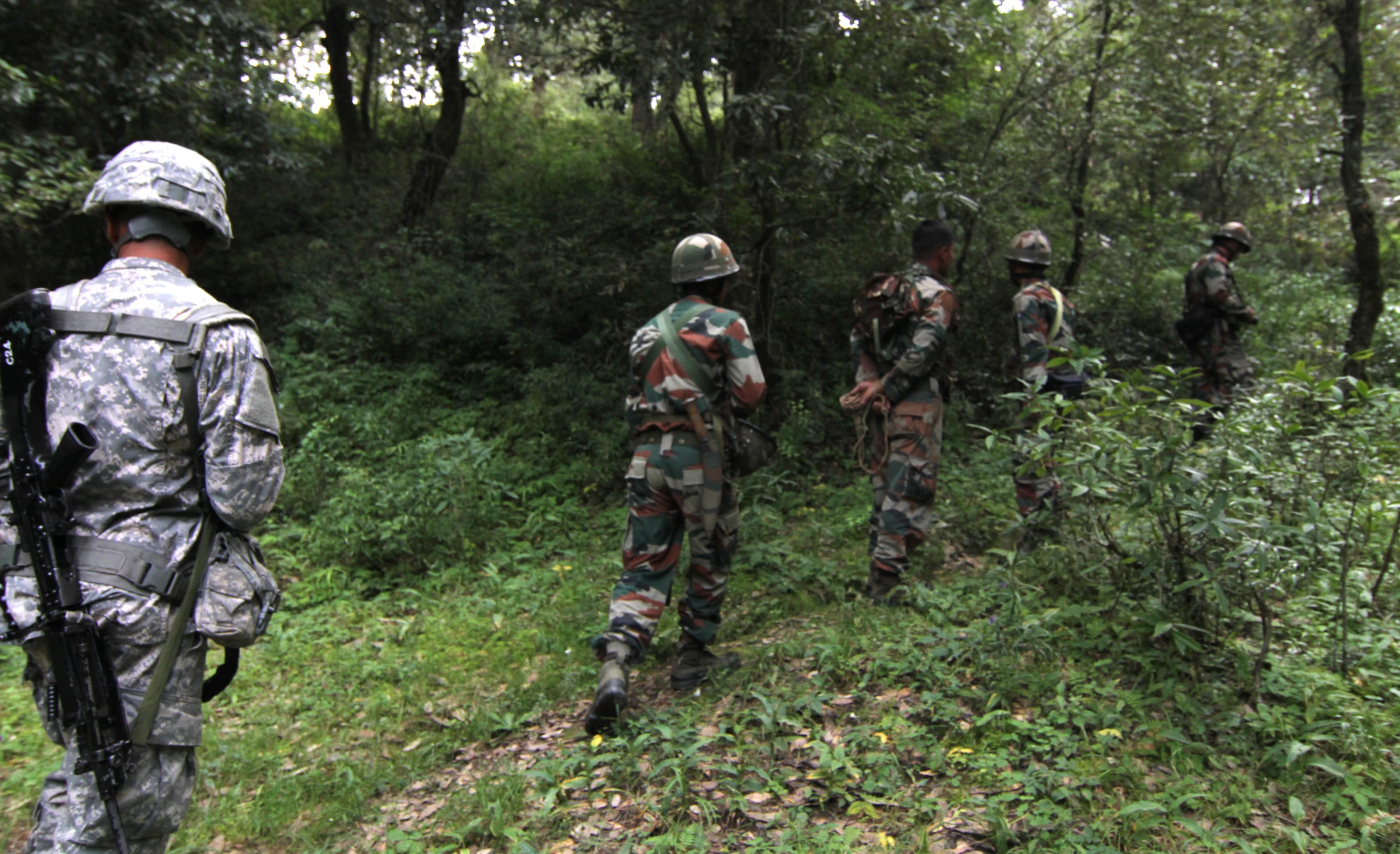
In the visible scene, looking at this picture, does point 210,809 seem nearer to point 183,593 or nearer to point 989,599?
point 183,593

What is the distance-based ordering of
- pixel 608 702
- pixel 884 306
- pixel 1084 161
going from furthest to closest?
pixel 1084 161 → pixel 884 306 → pixel 608 702

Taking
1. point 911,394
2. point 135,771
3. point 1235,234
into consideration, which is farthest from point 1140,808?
point 1235,234

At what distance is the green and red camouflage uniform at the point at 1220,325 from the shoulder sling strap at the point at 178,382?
310 inches

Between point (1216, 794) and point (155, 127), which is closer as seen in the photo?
point (1216, 794)

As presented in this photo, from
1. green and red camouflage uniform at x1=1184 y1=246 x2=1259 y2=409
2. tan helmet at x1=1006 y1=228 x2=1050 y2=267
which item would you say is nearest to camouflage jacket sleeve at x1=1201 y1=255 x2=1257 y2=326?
green and red camouflage uniform at x1=1184 y1=246 x2=1259 y2=409

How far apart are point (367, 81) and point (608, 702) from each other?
13608 millimetres

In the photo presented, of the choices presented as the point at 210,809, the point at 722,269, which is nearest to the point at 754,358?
the point at 722,269

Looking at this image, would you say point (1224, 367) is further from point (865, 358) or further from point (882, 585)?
point (882, 585)

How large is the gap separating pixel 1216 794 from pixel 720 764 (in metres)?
1.75

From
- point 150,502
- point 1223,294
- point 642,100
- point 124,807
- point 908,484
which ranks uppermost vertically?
point 642,100

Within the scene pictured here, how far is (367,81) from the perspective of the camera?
14.6 m

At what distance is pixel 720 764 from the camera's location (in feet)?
11.6

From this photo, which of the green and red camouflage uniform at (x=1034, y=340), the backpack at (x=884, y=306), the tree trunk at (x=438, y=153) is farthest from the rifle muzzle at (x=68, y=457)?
the tree trunk at (x=438, y=153)

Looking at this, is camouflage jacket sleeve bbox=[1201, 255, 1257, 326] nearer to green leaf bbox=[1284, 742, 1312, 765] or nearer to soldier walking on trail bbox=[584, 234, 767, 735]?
soldier walking on trail bbox=[584, 234, 767, 735]
